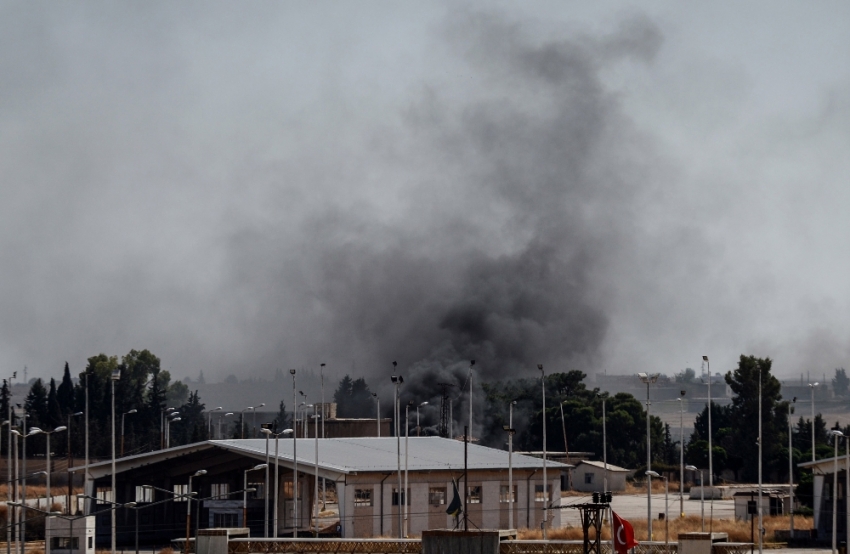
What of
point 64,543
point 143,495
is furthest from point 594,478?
point 64,543

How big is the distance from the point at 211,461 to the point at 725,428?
79135 millimetres

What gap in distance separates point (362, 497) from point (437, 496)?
601cm

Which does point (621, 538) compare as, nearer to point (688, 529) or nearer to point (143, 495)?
point (688, 529)

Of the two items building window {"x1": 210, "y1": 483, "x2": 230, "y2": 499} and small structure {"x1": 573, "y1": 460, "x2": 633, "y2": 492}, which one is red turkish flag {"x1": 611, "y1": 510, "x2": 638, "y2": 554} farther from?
small structure {"x1": 573, "y1": 460, "x2": 633, "y2": 492}

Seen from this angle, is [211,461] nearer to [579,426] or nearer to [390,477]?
[390,477]

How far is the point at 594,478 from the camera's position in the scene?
110250 mm

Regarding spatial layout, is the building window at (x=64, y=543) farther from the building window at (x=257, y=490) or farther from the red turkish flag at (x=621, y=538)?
the red turkish flag at (x=621, y=538)

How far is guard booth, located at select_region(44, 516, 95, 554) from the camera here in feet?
195

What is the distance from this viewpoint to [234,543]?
4116 centimetres

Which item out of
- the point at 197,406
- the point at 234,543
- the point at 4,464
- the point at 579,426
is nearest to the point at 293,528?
the point at 234,543

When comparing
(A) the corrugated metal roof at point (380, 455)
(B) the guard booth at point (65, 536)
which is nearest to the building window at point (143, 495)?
(A) the corrugated metal roof at point (380, 455)

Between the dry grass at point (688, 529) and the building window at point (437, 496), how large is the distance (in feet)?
20.1

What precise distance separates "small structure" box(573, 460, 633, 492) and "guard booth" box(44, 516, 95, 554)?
191 ft

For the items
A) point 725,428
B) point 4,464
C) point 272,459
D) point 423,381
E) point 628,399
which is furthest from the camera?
point 423,381
